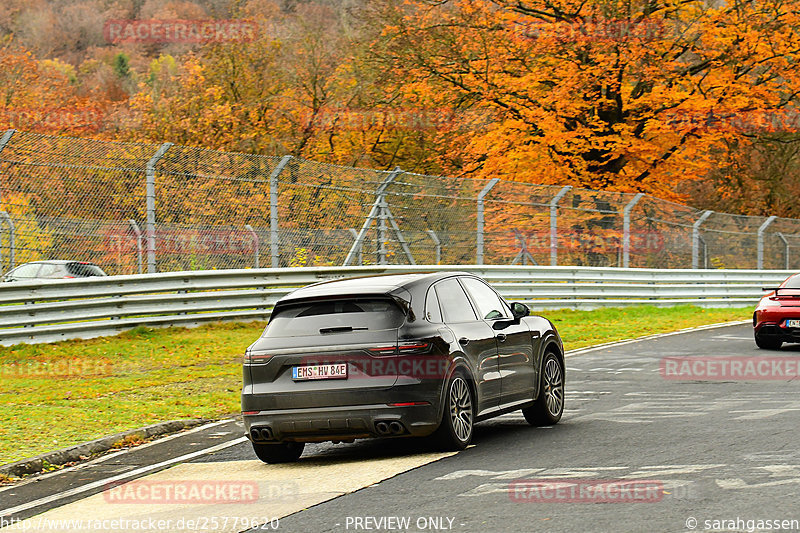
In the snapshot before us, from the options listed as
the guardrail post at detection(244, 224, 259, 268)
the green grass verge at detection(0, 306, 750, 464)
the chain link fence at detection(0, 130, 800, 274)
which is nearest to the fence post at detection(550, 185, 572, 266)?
the chain link fence at detection(0, 130, 800, 274)

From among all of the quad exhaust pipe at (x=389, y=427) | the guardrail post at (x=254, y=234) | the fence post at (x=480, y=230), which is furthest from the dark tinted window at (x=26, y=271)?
the fence post at (x=480, y=230)

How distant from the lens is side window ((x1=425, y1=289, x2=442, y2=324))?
905 cm

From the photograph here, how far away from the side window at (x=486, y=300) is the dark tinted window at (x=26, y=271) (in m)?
8.72

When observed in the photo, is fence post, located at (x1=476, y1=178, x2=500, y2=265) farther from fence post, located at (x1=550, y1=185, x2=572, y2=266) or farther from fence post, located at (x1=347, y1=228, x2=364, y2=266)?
fence post, located at (x1=347, y1=228, x2=364, y2=266)

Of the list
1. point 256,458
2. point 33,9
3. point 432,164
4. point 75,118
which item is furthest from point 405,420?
point 33,9

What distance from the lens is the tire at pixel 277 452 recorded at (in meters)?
9.02

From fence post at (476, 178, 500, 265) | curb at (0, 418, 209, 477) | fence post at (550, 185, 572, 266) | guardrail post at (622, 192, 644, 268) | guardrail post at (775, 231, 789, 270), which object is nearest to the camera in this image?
curb at (0, 418, 209, 477)

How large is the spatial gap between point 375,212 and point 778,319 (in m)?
8.15

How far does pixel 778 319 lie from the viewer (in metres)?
18.1

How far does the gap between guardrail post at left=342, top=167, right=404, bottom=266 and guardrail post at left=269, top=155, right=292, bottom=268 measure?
5.91 ft

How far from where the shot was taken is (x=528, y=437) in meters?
9.70

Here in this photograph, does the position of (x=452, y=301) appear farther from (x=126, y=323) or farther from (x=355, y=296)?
(x=126, y=323)

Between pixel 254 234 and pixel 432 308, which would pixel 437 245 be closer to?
pixel 254 234

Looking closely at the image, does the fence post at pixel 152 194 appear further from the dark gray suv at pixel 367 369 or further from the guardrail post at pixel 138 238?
the dark gray suv at pixel 367 369
